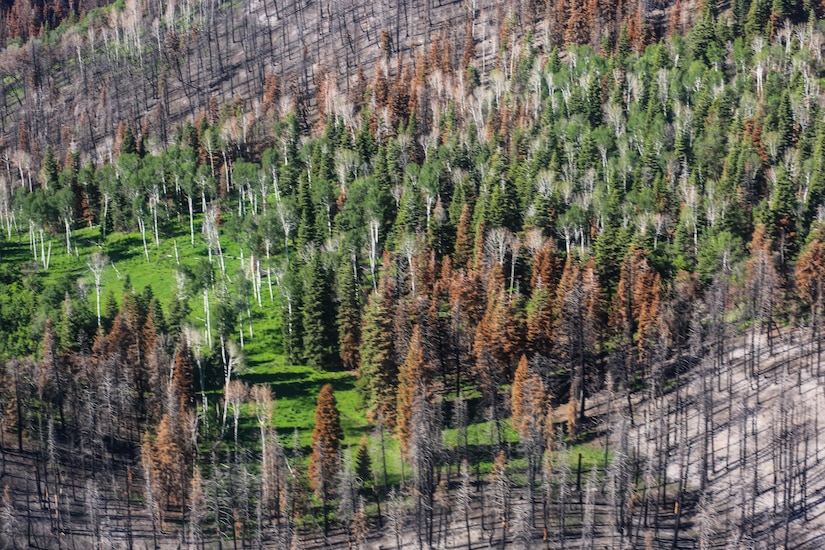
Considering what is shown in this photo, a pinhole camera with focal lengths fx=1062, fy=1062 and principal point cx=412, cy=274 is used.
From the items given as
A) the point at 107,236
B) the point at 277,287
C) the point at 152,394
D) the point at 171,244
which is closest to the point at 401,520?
the point at 152,394

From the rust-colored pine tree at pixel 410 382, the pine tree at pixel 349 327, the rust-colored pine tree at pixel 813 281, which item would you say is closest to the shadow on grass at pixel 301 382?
the pine tree at pixel 349 327

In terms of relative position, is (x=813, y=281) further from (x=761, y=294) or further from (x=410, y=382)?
(x=410, y=382)

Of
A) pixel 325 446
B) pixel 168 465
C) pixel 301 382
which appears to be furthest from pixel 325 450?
pixel 301 382

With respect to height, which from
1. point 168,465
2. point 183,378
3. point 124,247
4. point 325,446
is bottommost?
point 168,465

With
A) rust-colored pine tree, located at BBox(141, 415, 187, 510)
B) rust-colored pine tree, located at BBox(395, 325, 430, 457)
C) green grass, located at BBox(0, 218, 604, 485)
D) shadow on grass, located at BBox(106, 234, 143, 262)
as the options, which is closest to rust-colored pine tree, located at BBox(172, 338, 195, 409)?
green grass, located at BBox(0, 218, 604, 485)

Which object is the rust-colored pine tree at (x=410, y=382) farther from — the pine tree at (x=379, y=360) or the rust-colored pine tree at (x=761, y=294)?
the rust-colored pine tree at (x=761, y=294)
